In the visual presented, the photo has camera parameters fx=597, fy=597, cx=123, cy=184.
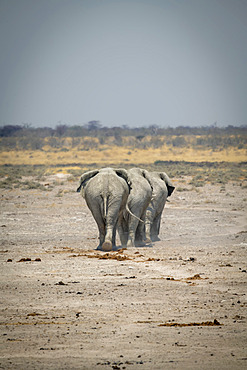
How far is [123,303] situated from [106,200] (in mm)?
5278


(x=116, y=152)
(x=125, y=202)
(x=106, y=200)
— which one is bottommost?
(x=116, y=152)

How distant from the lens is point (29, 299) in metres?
8.38

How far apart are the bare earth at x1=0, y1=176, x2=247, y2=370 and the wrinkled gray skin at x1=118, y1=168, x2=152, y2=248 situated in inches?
27.2

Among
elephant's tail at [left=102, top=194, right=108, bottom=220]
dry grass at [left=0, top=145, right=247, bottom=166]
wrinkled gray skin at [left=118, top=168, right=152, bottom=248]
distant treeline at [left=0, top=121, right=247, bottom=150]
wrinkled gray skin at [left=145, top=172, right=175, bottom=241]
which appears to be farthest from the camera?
distant treeline at [left=0, top=121, right=247, bottom=150]

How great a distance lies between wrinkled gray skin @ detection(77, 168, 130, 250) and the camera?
43.5 ft

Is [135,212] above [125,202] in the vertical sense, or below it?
below

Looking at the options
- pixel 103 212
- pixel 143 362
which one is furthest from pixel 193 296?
pixel 103 212

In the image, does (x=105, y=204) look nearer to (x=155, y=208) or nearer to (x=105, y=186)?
(x=105, y=186)

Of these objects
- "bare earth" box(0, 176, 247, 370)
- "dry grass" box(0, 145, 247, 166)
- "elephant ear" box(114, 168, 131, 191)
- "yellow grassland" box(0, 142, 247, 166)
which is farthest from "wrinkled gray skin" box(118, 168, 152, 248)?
"dry grass" box(0, 145, 247, 166)

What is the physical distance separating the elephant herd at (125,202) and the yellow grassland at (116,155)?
49851 mm

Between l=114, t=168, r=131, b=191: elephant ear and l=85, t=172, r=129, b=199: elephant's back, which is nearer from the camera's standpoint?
l=85, t=172, r=129, b=199: elephant's back

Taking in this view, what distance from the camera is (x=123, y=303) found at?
812 cm

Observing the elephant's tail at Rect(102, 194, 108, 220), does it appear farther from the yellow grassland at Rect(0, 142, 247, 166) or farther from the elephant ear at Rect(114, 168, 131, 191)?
the yellow grassland at Rect(0, 142, 247, 166)

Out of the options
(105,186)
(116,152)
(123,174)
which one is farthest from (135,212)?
(116,152)
